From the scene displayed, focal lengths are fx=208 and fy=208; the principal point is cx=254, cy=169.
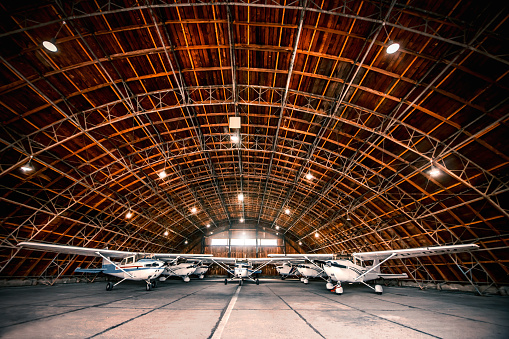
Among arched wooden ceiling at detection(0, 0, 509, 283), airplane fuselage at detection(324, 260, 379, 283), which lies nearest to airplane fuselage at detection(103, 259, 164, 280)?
arched wooden ceiling at detection(0, 0, 509, 283)

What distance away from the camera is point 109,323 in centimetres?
624

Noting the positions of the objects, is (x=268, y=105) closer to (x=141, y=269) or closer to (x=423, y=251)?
(x=423, y=251)

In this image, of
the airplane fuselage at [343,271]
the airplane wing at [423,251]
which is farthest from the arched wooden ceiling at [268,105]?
the airplane fuselage at [343,271]

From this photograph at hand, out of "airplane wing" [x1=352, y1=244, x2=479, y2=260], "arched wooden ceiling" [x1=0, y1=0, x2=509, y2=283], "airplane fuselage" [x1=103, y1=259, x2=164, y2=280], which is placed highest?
"arched wooden ceiling" [x1=0, y1=0, x2=509, y2=283]

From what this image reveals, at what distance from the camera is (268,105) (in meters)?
14.1

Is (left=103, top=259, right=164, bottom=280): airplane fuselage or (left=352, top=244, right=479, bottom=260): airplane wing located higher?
(left=352, top=244, right=479, bottom=260): airplane wing

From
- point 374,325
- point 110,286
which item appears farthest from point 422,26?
point 110,286

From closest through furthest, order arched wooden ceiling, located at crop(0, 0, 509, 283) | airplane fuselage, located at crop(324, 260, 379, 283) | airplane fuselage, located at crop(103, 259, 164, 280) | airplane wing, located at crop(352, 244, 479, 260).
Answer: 1. arched wooden ceiling, located at crop(0, 0, 509, 283)
2. airplane wing, located at crop(352, 244, 479, 260)
3. airplane fuselage, located at crop(324, 260, 379, 283)
4. airplane fuselage, located at crop(103, 259, 164, 280)

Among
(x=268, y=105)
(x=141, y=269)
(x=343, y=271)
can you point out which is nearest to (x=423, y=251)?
(x=343, y=271)

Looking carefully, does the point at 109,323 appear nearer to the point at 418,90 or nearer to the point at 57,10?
the point at 57,10

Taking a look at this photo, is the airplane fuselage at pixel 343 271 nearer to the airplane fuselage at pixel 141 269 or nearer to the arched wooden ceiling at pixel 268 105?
the arched wooden ceiling at pixel 268 105

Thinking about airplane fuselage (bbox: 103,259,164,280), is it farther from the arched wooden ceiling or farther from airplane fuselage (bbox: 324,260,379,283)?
airplane fuselage (bbox: 324,260,379,283)

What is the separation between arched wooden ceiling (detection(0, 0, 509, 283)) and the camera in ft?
31.2

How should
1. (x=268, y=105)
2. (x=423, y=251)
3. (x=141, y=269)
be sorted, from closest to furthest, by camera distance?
(x=423, y=251) < (x=268, y=105) < (x=141, y=269)
